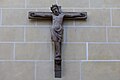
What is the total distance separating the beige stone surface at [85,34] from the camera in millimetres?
2324

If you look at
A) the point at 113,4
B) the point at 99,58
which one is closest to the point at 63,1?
the point at 113,4

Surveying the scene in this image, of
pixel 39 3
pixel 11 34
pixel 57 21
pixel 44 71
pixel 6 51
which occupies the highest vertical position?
pixel 39 3

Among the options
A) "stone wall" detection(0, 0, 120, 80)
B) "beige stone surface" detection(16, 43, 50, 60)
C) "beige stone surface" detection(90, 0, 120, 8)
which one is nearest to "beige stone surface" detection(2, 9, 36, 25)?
"stone wall" detection(0, 0, 120, 80)

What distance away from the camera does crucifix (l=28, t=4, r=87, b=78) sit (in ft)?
7.39

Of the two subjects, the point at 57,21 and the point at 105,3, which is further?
the point at 105,3

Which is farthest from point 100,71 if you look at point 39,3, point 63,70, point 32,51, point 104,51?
point 39,3

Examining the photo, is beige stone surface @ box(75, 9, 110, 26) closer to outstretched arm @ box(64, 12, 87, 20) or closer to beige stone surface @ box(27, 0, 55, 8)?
outstretched arm @ box(64, 12, 87, 20)

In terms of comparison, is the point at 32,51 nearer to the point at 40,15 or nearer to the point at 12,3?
the point at 40,15

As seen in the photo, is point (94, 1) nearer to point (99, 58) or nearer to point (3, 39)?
point (99, 58)

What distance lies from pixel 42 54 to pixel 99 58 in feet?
1.55

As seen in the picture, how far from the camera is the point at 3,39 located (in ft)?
7.63

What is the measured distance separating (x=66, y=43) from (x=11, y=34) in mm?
467

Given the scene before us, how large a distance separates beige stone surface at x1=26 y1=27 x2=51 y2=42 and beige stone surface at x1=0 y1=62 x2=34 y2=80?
0.71 feet

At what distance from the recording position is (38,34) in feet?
7.65
